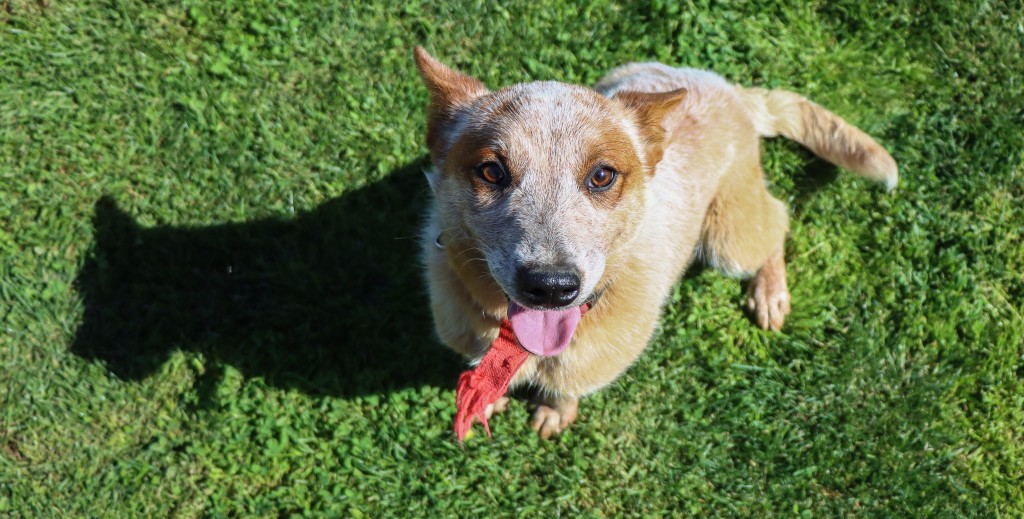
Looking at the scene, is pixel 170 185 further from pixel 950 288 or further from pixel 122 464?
pixel 950 288

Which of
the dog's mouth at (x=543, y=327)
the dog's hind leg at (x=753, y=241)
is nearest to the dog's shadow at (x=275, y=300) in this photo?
the dog's mouth at (x=543, y=327)

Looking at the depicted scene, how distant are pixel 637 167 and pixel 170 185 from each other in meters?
3.12

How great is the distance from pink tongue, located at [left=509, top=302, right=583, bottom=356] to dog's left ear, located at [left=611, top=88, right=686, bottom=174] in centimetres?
82

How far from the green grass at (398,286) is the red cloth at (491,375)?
3.67ft

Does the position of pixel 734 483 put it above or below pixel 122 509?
above

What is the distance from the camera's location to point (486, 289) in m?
3.71

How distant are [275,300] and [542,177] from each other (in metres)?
2.47

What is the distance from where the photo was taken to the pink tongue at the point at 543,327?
362cm

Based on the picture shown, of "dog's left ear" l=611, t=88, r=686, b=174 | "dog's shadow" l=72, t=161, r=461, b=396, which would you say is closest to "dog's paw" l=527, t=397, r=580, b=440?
"dog's shadow" l=72, t=161, r=461, b=396

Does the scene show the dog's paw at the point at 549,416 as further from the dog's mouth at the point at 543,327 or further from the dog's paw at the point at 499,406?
the dog's mouth at the point at 543,327

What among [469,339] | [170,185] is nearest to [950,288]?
[469,339]

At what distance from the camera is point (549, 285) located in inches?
122

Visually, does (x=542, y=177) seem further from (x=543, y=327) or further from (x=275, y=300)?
(x=275, y=300)

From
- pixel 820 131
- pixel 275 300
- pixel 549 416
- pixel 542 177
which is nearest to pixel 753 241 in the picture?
pixel 820 131
